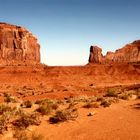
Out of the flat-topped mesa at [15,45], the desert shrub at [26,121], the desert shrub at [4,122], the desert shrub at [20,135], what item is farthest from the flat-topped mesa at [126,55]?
the desert shrub at [20,135]

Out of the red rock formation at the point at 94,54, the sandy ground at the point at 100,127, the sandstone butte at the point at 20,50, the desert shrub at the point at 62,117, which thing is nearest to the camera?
the sandy ground at the point at 100,127

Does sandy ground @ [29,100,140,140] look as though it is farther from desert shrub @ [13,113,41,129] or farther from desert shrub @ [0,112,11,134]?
desert shrub @ [0,112,11,134]

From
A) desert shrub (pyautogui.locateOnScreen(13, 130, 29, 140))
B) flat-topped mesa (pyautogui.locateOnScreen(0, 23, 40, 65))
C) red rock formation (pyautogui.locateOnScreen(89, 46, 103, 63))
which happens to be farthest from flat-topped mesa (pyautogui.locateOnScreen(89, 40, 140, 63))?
desert shrub (pyautogui.locateOnScreen(13, 130, 29, 140))

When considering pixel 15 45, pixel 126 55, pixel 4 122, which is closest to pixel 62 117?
pixel 4 122

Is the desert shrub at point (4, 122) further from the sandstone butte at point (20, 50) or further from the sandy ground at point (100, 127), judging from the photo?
the sandstone butte at point (20, 50)

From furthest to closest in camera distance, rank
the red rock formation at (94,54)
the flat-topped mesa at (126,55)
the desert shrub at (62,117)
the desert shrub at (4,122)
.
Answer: the flat-topped mesa at (126,55), the red rock formation at (94,54), the desert shrub at (62,117), the desert shrub at (4,122)

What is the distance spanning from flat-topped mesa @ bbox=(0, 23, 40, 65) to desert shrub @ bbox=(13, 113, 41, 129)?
80.1m

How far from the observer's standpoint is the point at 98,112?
14.7 metres

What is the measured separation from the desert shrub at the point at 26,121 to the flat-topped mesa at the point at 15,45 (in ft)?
263

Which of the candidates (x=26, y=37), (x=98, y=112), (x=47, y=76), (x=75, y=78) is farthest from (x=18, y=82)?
(x=26, y=37)

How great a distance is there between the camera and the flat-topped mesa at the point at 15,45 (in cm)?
9578

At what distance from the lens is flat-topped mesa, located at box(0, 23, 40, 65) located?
9578 centimetres

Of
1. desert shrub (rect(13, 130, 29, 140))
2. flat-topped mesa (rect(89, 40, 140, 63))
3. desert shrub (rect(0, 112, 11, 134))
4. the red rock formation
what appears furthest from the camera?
flat-topped mesa (rect(89, 40, 140, 63))

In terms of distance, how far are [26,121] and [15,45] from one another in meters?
89.0
